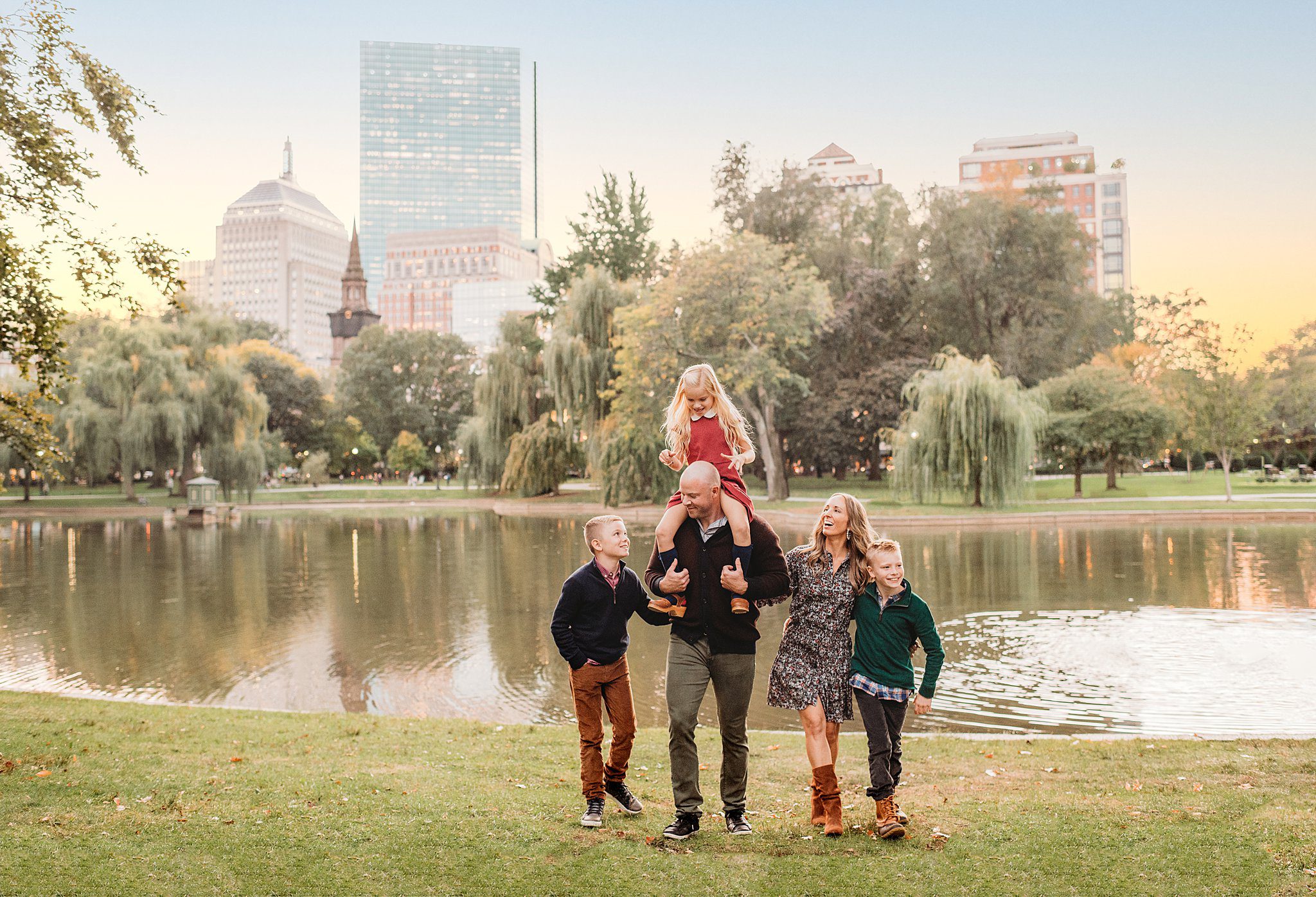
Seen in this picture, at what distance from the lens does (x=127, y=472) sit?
42594mm

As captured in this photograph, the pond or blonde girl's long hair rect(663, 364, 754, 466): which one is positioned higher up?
blonde girl's long hair rect(663, 364, 754, 466)

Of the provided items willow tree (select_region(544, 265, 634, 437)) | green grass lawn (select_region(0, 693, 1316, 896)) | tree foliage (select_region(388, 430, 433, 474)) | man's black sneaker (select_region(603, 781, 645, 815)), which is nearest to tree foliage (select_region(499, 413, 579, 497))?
willow tree (select_region(544, 265, 634, 437))

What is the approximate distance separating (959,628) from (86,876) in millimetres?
11123

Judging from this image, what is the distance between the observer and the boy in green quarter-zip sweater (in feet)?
15.2

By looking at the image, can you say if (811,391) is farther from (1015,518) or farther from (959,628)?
(959,628)

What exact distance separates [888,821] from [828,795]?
11.3 inches

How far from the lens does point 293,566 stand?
22.2m

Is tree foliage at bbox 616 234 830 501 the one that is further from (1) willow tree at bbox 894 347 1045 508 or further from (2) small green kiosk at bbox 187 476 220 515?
(2) small green kiosk at bbox 187 476 220 515

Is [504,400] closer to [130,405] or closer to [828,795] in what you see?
[130,405]

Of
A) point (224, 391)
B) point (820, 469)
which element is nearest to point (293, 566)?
point (224, 391)

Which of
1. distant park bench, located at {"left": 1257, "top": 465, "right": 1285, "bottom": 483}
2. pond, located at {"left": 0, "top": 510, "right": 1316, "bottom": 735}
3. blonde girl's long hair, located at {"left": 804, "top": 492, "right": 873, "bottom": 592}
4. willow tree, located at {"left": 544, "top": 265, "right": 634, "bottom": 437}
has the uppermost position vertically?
willow tree, located at {"left": 544, "top": 265, "right": 634, "bottom": 437}

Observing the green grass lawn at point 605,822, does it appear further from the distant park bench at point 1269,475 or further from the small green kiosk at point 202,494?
the distant park bench at point 1269,475

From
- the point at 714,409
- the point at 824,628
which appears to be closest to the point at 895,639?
the point at 824,628

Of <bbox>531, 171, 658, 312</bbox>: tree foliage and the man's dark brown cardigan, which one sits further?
<bbox>531, 171, 658, 312</bbox>: tree foliage
